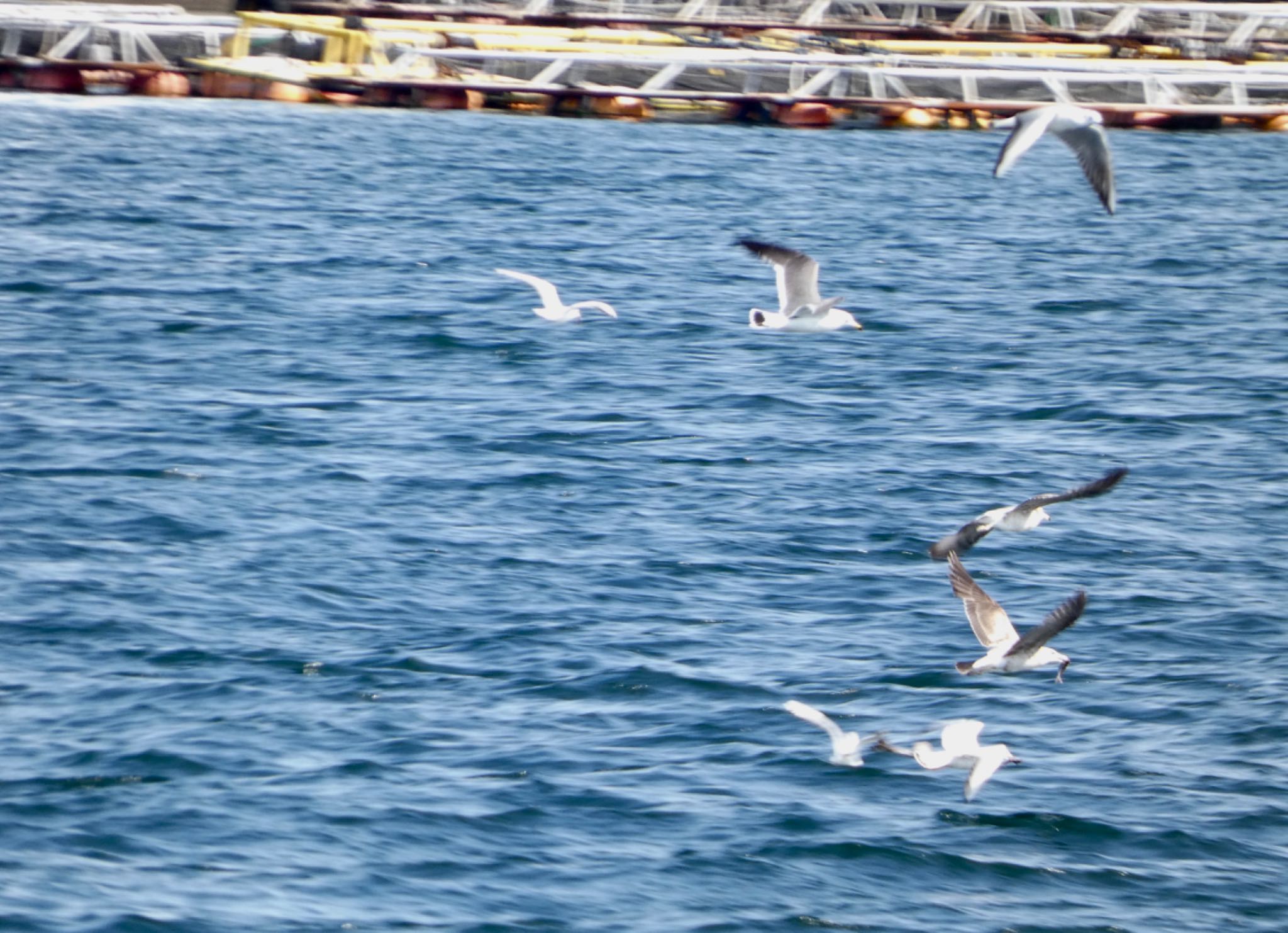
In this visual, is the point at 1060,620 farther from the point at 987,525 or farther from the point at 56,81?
the point at 56,81

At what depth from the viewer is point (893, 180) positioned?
1394 inches

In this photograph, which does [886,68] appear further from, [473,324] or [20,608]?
[20,608]

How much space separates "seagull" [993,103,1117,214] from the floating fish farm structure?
27.9 m

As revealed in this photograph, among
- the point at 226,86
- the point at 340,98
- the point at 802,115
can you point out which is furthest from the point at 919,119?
the point at 226,86

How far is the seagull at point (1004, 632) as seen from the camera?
9203 millimetres

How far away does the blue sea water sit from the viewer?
8.78 metres

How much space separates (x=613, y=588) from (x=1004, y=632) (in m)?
2.99

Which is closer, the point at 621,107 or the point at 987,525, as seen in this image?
the point at 987,525

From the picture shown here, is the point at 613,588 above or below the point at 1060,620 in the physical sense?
below

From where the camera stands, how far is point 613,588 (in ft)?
41.3

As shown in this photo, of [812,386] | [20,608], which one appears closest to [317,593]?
[20,608]

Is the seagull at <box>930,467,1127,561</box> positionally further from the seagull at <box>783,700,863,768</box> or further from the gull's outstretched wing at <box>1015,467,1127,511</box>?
the seagull at <box>783,700,863,768</box>

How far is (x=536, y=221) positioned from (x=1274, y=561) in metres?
17.8

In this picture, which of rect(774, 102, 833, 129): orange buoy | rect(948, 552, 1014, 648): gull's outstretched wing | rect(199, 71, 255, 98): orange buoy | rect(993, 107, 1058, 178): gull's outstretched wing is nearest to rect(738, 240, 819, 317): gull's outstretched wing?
rect(993, 107, 1058, 178): gull's outstretched wing
